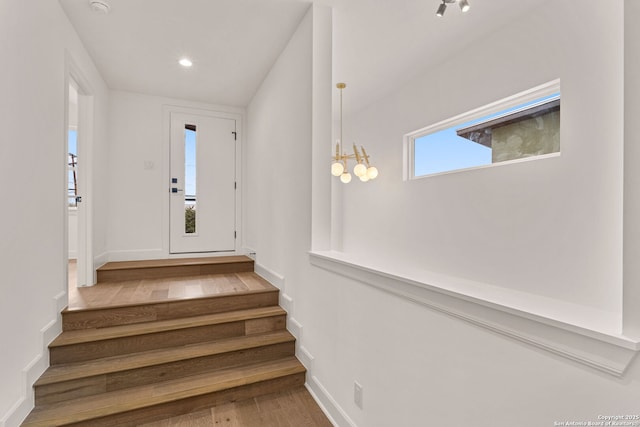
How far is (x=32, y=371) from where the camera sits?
6.07 feet

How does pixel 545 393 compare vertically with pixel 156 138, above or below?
below

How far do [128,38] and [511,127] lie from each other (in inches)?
141

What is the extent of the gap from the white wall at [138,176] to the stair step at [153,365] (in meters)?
2.11

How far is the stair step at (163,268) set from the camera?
11.0 ft

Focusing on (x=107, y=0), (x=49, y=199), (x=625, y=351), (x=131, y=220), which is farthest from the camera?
(x=131, y=220)

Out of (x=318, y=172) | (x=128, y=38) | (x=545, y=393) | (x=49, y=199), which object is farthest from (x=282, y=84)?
(x=545, y=393)

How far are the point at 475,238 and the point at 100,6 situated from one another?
3.68 meters

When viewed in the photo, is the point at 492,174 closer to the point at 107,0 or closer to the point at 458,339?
the point at 458,339

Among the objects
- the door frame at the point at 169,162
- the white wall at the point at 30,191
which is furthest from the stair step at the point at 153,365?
the door frame at the point at 169,162

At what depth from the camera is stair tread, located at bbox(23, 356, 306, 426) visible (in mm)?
1812

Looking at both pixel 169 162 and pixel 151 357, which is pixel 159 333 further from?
pixel 169 162

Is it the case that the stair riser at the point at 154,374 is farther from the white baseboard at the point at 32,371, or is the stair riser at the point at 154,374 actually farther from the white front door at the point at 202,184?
the white front door at the point at 202,184

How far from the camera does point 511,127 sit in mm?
2859

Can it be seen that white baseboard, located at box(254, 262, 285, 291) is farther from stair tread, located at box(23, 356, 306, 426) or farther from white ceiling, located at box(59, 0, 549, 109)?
white ceiling, located at box(59, 0, 549, 109)
